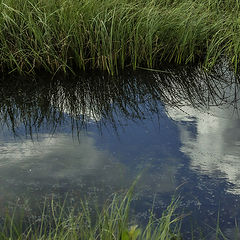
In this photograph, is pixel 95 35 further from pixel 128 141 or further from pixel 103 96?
pixel 128 141

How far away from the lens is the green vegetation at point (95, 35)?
5.00 meters

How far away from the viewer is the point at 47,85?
16.0 ft

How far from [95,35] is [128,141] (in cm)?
189

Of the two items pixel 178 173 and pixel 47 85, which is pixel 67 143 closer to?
pixel 178 173

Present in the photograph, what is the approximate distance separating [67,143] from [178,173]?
915 millimetres

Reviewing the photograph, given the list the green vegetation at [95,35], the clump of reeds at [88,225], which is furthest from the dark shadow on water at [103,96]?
the clump of reeds at [88,225]

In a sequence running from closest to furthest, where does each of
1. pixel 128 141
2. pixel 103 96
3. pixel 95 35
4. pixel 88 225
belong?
1. pixel 88 225
2. pixel 128 141
3. pixel 103 96
4. pixel 95 35

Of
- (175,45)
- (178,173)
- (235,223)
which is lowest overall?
(235,223)

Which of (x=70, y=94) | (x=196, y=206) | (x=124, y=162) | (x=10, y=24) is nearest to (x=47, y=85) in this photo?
(x=70, y=94)

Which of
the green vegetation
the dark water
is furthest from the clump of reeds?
the green vegetation

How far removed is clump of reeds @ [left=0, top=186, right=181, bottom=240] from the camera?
2.00 metres

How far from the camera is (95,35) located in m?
5.12

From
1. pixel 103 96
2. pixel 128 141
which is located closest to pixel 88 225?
pixel 128 141

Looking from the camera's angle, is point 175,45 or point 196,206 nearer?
point 196,206
